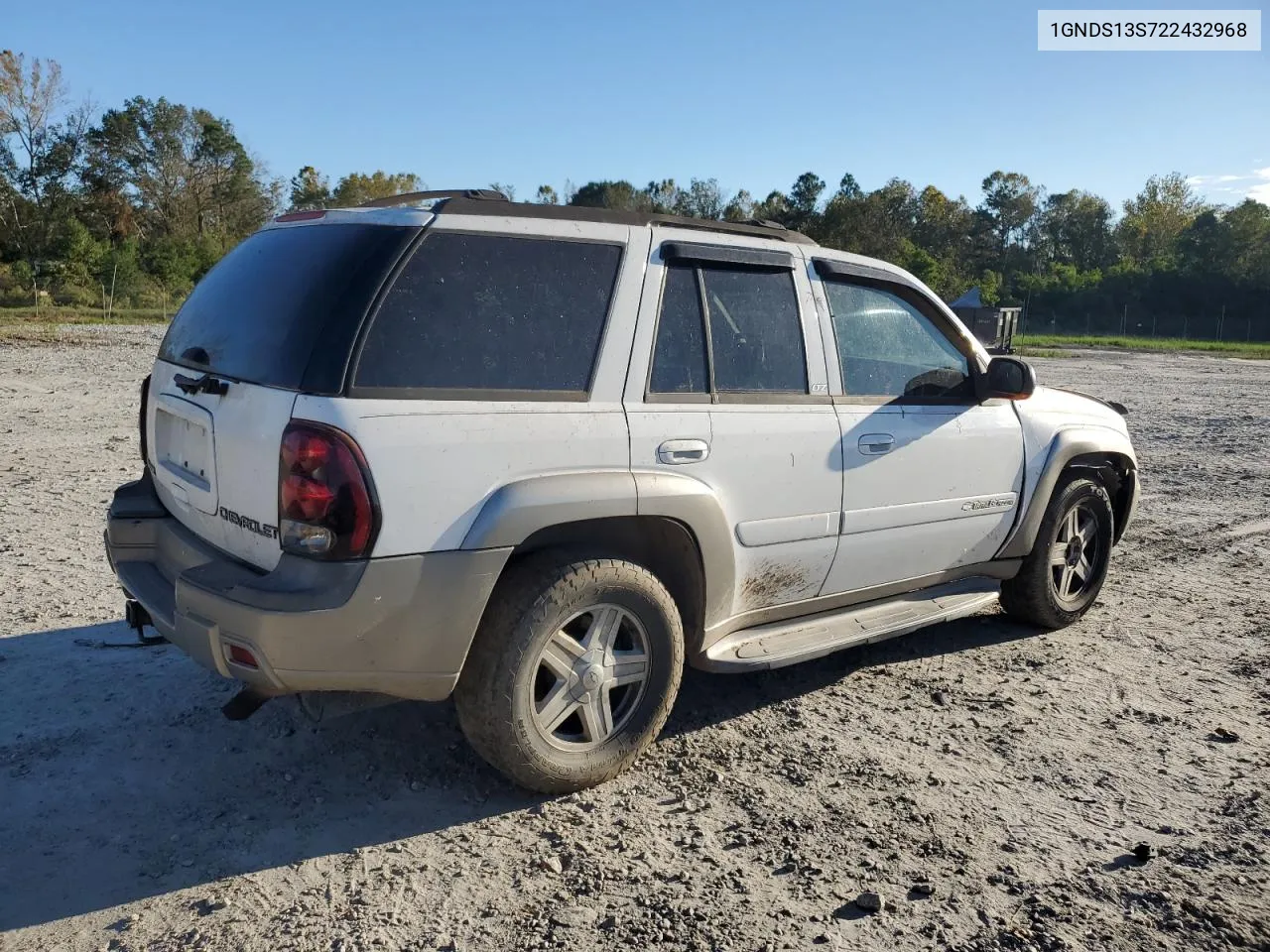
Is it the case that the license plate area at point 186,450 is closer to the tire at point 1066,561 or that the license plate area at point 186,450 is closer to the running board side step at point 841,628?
the running board side step at point 841,628

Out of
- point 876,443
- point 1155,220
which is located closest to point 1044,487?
point 876,443

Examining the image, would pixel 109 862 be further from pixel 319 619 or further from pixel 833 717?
pixel 833 717

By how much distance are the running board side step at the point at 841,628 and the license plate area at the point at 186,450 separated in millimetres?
1889

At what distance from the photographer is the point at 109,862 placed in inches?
120

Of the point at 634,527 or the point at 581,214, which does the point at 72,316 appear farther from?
the point at 634,527

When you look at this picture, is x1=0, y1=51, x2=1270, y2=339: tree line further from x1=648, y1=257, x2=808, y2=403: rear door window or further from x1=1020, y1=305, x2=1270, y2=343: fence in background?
x1=648, y1=257, x2=808, y2=403: rear door window

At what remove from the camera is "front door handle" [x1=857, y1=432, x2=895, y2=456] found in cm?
418

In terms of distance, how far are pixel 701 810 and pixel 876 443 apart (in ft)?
5.57

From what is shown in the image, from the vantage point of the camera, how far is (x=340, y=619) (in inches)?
115

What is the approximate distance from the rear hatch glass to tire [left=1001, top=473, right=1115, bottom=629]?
11.9 feet

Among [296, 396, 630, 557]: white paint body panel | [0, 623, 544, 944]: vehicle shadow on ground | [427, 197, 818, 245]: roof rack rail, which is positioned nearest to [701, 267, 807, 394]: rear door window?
[427, 197, 818, 245]: roof rack rail

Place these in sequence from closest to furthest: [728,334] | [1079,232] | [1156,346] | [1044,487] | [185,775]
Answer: [185,775], [728,334], [1044,487], [1156,346], [1079,232]

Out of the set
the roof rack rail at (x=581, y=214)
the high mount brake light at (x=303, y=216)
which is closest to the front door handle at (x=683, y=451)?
the roof rack rail at (x=581, y=214)

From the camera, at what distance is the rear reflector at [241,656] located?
2957mm
